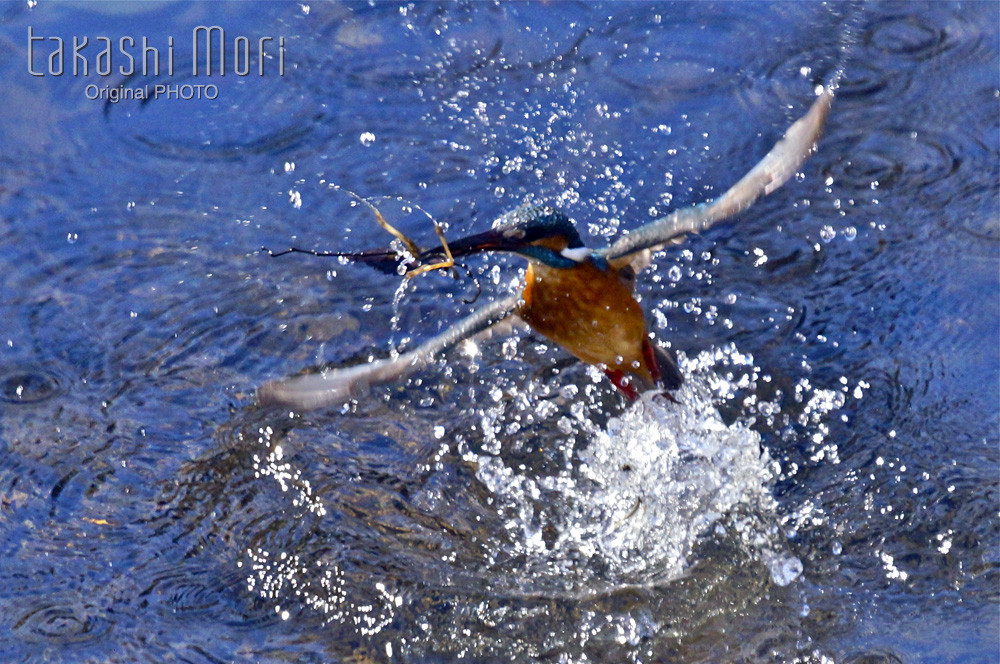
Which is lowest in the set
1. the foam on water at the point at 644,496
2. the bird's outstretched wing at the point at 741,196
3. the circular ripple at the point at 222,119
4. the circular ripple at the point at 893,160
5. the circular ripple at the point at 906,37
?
the foam on water at the point at 644,496

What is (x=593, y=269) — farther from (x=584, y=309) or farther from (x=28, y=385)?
(x=28, y=385)

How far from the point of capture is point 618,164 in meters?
5.05

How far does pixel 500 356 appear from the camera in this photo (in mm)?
4316

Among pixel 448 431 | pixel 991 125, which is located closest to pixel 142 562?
pixel 448 431

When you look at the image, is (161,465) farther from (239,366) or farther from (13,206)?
(13,206)

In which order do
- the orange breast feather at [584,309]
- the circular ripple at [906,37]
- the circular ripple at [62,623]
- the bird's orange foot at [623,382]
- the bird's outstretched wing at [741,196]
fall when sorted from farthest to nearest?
the circular ripple at [906,37]
the bird's orange foot at [623,382]
the orange breast feather at [584,309]
the bird's outstretched wing at [741,196]
the circular ripple at [62,623]

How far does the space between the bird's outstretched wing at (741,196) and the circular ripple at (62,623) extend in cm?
193

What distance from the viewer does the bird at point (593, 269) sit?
3.29m

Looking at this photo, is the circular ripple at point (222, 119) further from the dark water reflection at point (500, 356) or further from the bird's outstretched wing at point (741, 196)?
the bird's outstretched wing at point (741, 196)

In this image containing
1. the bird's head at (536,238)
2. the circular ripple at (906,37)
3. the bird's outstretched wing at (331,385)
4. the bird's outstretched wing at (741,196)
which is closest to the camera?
the bird's outstretched wing at (331,385)

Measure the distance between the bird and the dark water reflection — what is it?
0.28 m

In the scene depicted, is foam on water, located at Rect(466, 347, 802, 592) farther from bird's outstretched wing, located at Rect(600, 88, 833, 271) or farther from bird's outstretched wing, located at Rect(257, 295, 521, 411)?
bird's outstretched wing, located at Rect(257, 295, 521, 411)

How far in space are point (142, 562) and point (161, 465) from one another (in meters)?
0.44

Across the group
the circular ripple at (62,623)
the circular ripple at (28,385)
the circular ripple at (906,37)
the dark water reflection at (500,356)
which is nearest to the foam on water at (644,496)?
the dark water reflection at (500,356)
